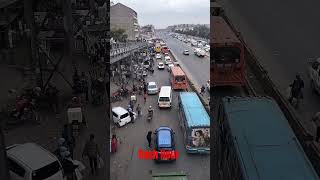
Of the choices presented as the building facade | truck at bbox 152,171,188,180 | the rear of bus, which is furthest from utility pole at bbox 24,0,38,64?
truck at bbox 152,171,188,180

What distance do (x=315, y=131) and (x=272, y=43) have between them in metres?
6.98

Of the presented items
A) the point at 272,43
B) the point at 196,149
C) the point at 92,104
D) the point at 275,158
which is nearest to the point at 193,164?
the point at 196,149

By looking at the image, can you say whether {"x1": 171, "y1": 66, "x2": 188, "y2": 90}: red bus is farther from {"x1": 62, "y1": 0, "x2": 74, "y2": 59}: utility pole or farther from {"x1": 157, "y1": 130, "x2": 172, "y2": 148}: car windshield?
{"x1": 62, "y1": 0, "x2": 74, "y2": 59}: utility pole

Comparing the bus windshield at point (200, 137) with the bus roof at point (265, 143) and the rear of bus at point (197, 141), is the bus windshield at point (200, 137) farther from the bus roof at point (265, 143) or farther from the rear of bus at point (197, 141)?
the bus roof at point (265, 143)

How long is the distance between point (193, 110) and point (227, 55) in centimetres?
370

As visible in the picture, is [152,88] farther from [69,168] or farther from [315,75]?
[315,75]

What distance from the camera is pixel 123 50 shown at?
23.9ft

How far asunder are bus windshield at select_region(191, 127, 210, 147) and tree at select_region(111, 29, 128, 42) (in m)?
2.17

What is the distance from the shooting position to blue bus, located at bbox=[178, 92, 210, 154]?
219 inches

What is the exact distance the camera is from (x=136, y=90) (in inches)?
253

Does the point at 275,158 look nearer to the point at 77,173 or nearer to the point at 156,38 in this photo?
the point at 77,173

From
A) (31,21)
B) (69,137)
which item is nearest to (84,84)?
(31,21)

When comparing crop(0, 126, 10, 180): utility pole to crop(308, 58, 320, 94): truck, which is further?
crop(308, 58, 320, 94): truck

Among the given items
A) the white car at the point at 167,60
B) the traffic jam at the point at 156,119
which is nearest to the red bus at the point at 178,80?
the traffic jam at the point at 156,119
